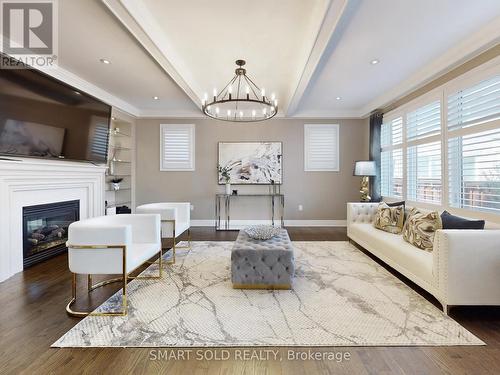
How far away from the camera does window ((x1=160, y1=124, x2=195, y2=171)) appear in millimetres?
6023

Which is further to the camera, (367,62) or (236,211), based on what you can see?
(236,211)

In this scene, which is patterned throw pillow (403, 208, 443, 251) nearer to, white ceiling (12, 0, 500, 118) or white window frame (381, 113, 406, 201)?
white window frame (381, 113, 406, 201)

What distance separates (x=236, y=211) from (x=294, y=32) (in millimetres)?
4118

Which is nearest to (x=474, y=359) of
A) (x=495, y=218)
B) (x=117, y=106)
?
(x=495, y=218)

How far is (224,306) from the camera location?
2318mm

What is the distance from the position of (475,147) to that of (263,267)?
303 cm

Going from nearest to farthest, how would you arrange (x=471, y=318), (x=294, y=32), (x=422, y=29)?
1. (x=471, y=318)
2. (x=422, y=29)
3. (x=294, y=32)

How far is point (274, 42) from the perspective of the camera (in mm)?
3070

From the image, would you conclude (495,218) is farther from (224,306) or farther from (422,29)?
(224,306)

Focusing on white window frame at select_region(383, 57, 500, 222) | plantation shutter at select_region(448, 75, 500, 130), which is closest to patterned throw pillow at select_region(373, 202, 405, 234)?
white window frame at select_region(383, 57, 500, 222)

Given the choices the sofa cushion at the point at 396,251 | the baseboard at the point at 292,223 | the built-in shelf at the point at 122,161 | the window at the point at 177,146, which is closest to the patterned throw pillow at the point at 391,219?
the sofa cushion at the point at 396,251

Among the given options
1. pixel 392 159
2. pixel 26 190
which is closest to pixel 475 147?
pixel 392 159

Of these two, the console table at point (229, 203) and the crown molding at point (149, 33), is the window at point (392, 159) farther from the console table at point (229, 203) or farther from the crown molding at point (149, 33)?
the crown molding at point (149, 33)

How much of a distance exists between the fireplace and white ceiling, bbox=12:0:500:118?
2038mm
